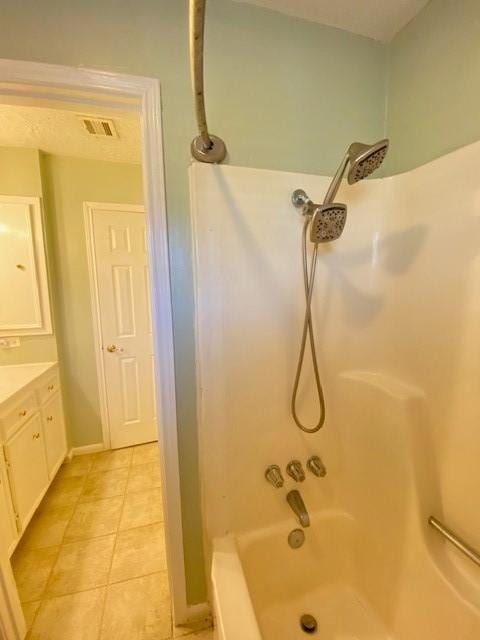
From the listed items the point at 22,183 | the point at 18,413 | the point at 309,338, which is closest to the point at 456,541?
the point at 309,338

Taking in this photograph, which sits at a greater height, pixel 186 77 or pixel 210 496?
pixel 186 77

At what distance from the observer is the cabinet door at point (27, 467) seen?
1424 millimetres

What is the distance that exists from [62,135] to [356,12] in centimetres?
185

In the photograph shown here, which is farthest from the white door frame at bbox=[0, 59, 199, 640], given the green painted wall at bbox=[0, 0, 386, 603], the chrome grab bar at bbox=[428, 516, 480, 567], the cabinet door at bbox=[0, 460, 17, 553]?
the chrome grab bar at bbox=[428, 516, 480, 567]

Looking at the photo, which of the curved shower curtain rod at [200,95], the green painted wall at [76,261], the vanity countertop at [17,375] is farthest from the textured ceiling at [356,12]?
the vanity countertop at [17,375]

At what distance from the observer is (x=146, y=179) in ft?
3.01

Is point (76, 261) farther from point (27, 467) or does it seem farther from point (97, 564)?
point (97, 564)

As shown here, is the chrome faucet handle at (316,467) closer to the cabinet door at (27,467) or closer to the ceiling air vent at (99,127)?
the cabinet door at (27,467)

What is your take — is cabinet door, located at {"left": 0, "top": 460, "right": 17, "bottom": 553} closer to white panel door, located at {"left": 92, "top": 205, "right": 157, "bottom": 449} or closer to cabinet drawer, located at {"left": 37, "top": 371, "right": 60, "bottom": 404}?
cabinet drawer, located at {"left": 37, "top": 371, "right": 60, "bottom": 404}

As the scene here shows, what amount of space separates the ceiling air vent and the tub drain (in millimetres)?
2694

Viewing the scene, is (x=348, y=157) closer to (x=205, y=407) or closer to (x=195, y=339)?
(x=195, y=339)

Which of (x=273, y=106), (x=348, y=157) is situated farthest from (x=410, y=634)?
(x=273, y=106)

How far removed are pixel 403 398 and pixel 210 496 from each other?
0.84 m

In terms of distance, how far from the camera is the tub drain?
3.28 feet
